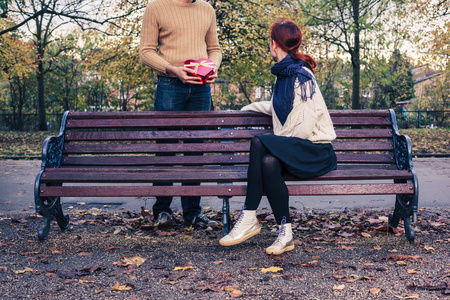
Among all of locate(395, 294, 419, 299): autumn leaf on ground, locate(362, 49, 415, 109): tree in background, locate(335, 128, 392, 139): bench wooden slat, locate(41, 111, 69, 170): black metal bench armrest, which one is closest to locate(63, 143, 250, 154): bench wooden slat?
locate(41, 111, 69, 170): black metal bench armrest

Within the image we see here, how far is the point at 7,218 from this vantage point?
5.53 m

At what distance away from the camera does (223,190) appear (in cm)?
396

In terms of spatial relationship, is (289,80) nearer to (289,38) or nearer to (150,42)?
(289,38)

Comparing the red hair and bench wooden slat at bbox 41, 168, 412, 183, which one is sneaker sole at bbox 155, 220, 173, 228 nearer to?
bench wooden slat at bbox 41, 168, 412, 183

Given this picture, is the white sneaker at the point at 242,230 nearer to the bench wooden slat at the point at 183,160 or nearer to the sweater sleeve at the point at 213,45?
the bench wooden slat at the point at 183,160

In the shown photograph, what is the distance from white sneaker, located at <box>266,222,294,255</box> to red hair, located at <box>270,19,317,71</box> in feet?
4.28

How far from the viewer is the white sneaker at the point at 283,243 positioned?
3.70m

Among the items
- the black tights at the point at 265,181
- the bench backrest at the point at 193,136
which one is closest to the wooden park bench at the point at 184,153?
the bench backrest at the point at 193,136

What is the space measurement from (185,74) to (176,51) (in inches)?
15.0

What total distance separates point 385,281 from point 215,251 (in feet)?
4.43

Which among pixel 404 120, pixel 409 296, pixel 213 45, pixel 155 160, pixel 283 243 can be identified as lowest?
pixel 409 296

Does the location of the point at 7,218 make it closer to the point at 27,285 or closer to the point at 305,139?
the point at 27,285

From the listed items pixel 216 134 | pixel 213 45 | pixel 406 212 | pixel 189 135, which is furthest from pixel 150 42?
pixel 406 212

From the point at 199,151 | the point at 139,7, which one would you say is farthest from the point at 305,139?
the point at 139,7
